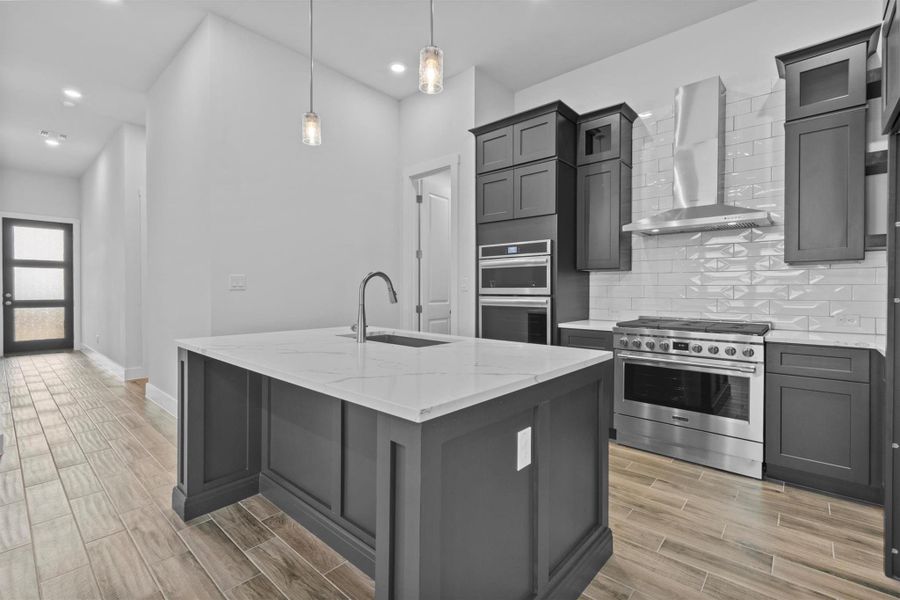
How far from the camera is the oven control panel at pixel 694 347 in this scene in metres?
2.69

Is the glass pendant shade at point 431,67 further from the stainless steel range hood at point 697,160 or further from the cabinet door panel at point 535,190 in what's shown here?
the stainless steel range hood at point 697,160

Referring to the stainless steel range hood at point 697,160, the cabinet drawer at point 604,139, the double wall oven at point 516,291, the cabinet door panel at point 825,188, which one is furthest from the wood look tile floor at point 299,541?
the cabinet drawer at point 604,139

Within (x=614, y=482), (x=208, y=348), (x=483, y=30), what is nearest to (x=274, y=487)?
(x=208, y=348)

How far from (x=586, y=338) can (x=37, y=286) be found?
9.47 meters

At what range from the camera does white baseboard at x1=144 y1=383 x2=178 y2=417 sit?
13.1ft

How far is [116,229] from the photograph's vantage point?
6012mm

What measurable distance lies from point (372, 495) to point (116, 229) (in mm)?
6206

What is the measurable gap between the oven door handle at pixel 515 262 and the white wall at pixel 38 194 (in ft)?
27.1

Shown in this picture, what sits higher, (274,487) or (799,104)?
(799,104)

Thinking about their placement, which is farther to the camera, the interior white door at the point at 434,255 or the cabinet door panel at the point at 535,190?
the interior white door at the point at 434,255

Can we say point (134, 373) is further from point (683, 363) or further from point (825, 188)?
point (825, 188)

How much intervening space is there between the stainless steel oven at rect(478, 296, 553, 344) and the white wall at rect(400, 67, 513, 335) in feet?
0.71

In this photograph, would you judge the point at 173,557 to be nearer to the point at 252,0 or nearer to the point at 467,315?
the point at 467,315

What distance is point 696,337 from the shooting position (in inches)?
114
